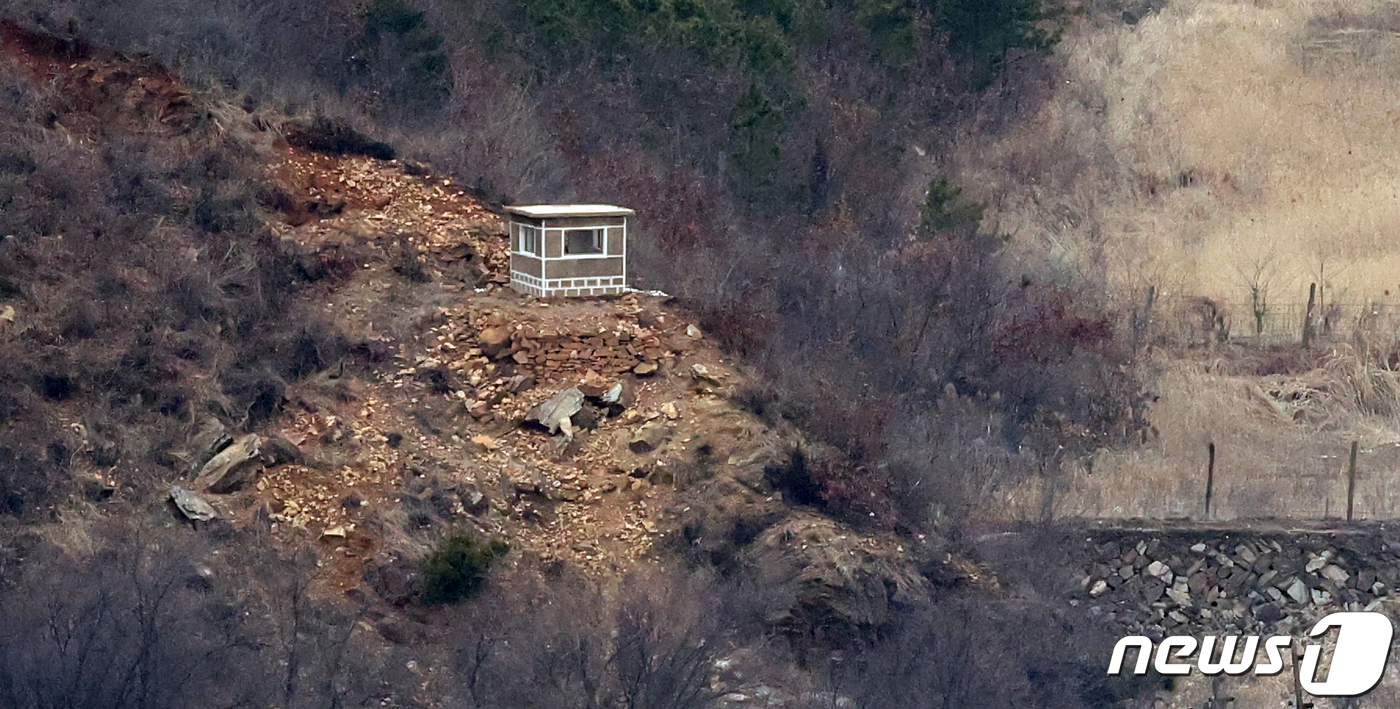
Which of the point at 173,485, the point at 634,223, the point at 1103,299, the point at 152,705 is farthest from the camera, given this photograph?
the point at 1103,299

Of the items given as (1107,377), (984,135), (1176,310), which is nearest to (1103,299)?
(1176,310)

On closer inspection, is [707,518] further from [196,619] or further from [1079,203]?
[1079,203]

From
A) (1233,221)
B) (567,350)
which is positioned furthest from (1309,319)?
(567,350)

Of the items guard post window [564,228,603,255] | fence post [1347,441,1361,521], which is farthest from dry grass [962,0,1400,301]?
guard post window [564,228,603,255]

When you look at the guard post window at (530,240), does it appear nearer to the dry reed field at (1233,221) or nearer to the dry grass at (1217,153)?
the dry reed field at (1233,221)

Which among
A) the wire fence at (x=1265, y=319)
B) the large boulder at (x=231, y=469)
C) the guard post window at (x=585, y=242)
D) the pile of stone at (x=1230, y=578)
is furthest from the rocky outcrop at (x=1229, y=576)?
the wire fence at (x=1265, y=319)

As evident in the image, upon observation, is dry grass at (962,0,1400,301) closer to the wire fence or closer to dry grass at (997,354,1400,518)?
the wire fence
